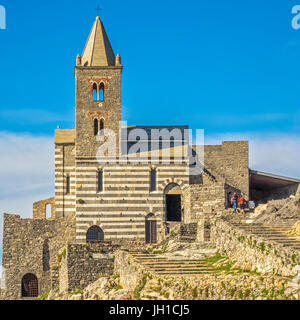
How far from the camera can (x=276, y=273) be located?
26.7 metres

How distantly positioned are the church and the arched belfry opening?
6cm

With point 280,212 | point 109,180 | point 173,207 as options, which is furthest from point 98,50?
point 280,212

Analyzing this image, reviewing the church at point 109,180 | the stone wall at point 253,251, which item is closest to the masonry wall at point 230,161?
the church at point 109,180

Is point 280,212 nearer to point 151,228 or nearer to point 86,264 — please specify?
point 86,264

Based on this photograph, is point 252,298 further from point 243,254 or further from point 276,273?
point 243,254

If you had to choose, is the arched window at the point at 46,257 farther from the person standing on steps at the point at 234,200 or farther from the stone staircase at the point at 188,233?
the person standing on steps at the point at 234,200

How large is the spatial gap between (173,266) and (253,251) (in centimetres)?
330

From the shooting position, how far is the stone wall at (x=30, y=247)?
1937 inches

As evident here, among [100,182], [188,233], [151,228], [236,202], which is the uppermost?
[100,182]

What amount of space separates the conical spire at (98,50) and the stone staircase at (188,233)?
48.3 feet

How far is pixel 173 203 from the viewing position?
165 feet

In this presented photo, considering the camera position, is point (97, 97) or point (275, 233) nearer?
point (275, 233)
